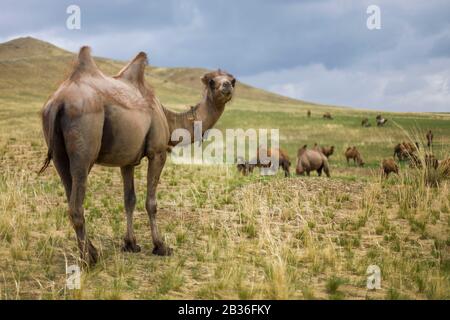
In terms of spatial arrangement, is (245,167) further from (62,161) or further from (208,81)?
(62,161)

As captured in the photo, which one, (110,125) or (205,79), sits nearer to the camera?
(110,125)

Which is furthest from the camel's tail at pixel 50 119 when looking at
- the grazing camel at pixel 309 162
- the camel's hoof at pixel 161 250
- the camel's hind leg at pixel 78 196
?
the grazing camel at pixel 309 162

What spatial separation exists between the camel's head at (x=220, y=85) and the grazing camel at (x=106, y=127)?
2 centimetres

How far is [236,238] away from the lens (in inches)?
355

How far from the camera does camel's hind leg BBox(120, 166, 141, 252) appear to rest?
7.99 m

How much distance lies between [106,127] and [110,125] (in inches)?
2.3

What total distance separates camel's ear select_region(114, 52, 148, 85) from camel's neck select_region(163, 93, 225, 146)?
0.79 meters

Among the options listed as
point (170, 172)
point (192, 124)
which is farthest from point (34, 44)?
point (192, 124)

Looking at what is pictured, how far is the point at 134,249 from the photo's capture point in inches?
314

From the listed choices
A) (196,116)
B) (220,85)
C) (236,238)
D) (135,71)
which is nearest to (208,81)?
(220,85)

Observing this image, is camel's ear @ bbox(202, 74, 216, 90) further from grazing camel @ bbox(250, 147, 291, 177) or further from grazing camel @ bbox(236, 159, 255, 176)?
grazing camel @ bbox(250, 147, 291, 177)

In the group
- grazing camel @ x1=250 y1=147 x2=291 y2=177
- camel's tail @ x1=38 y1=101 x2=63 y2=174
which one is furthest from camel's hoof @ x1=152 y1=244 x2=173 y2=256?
grazing camel @ x1=250 y1=147 x2=291 y2=177
